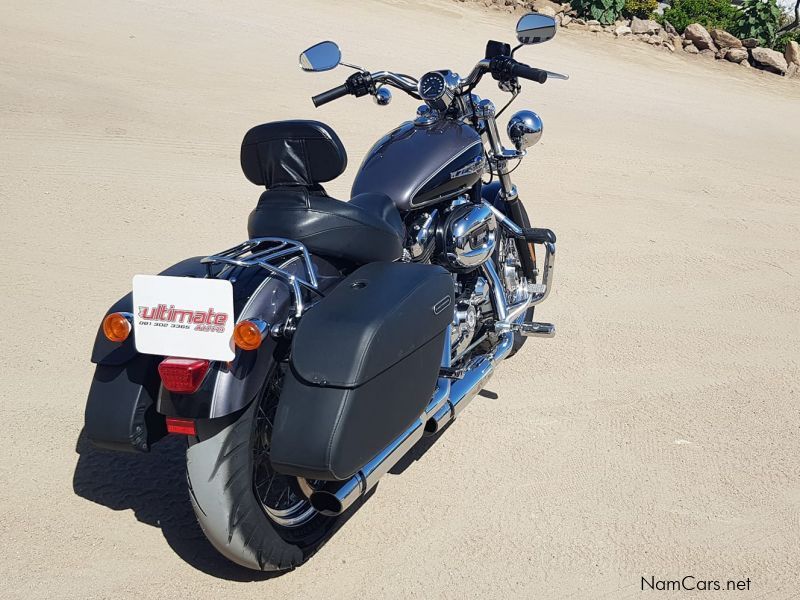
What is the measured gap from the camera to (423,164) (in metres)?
3.58

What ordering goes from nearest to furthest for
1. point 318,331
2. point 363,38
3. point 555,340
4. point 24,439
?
point 318,331 < point 24,439 < point 555,340 < point 363,38

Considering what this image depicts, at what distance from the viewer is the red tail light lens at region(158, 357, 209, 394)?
2.46 metres

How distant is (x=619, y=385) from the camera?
14.4 ft

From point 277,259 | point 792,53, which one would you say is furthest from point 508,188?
point 792,53

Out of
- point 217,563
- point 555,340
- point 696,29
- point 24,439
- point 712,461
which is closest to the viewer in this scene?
point 217,563

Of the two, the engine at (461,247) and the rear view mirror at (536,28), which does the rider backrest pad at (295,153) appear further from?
the rear view mirror at (536,28)

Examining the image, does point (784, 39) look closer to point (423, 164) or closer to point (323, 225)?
point (423, 164)

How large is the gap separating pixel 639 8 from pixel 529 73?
14577 millimetres

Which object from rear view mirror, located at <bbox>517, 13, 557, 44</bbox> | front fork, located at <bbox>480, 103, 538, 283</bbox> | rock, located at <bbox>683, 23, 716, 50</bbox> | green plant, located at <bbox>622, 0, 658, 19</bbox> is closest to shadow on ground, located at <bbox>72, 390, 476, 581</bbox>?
front fork, located at <bbox>480, 103, 538, 283</bbox>

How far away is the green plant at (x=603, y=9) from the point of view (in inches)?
635

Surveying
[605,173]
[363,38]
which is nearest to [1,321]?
[605,173]

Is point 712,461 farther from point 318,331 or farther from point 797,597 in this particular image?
point 318,331

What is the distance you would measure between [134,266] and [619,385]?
9.17ft

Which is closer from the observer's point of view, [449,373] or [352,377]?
[352,377]
